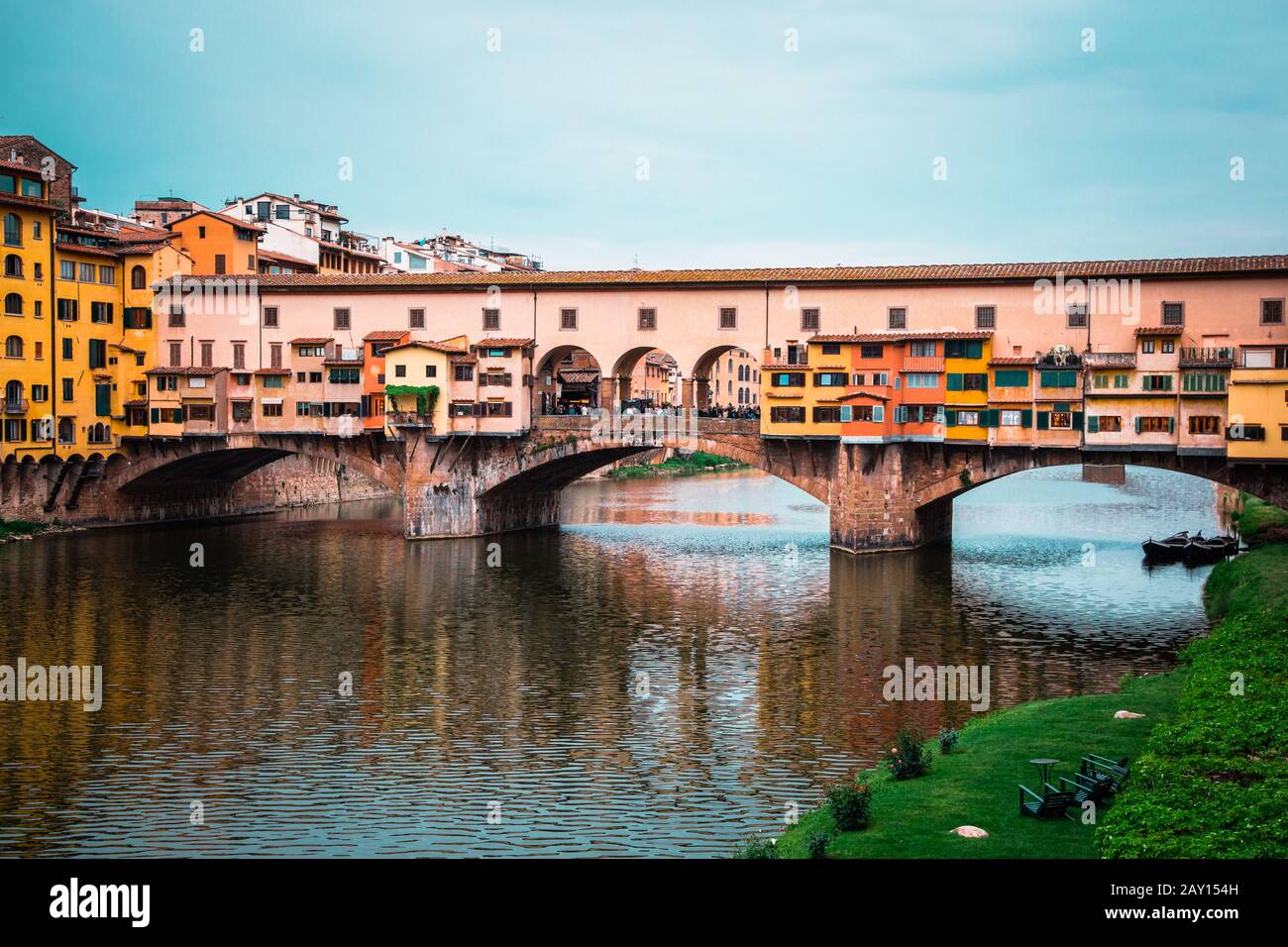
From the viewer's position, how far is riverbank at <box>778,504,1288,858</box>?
51.8 feet

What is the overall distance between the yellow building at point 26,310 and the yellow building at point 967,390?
130ft

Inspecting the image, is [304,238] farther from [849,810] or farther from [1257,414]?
[849,810]

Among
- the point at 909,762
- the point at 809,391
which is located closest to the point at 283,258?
the point at 809,391

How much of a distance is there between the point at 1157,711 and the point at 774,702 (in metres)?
8.05

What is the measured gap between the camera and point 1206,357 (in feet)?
159

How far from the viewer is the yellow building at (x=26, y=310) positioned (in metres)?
57.2

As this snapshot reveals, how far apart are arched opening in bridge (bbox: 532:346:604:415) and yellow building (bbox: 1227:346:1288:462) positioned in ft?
91.0

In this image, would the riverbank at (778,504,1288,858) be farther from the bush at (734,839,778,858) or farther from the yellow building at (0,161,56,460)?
the yellow building at (0,161,56,460)

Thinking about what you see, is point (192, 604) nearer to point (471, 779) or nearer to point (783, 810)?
point (471, 779)

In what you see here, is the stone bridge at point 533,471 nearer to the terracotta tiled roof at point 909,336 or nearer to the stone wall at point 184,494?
the stone wall at point 184,494

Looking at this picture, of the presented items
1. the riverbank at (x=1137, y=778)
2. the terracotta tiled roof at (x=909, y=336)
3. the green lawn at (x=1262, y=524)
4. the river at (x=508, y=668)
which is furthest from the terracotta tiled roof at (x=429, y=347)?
the riverbank at (x=1137, y=778)

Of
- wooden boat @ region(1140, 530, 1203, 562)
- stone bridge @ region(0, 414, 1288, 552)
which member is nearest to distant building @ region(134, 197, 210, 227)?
stone bridge @ region(0, 414, 1288, 552)

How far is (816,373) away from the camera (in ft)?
178
